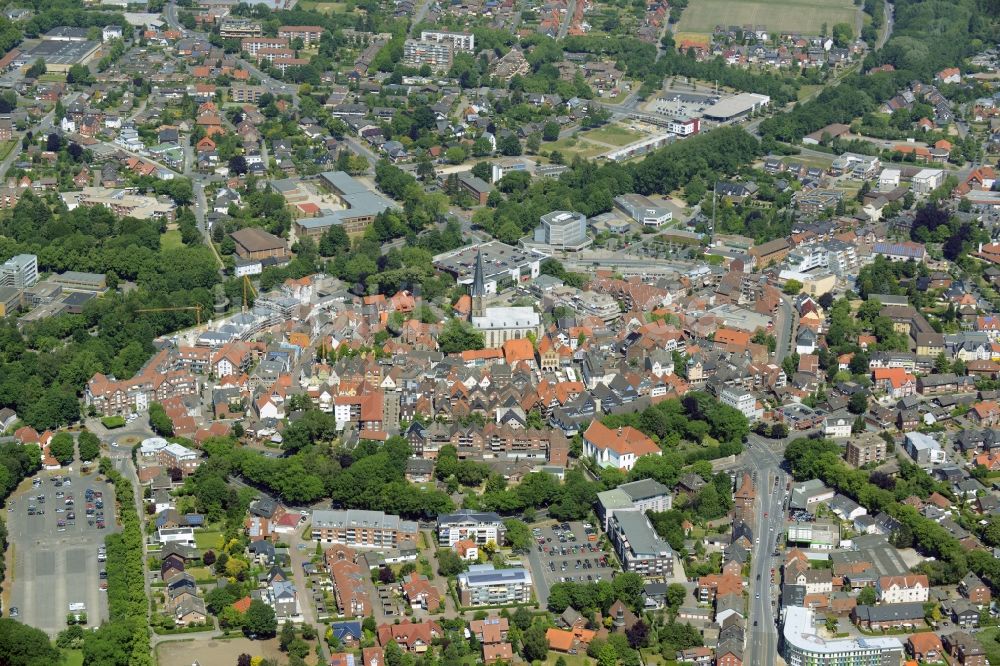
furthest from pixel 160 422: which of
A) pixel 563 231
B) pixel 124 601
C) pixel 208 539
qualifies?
pixel 563 231

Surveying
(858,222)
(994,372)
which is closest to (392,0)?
(858,222)

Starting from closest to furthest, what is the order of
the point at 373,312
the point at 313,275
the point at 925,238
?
1. the point at 373,312
2. the point at 313,275
3. the point at 925,238

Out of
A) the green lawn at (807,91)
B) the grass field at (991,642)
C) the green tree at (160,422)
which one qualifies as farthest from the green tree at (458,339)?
the green lawn at (807,91)

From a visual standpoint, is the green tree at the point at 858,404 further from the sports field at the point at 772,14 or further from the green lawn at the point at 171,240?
the sports field at the point at 772,14

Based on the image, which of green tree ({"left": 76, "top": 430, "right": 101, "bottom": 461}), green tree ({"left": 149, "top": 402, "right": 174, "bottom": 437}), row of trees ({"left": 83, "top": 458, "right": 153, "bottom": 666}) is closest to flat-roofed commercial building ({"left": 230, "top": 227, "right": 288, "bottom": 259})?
green tree ({"left": 149, "top": 402, "right": 174, "bottom": 437})

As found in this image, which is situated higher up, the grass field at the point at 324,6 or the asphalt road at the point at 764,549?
the asphalt road at the point at 764,549

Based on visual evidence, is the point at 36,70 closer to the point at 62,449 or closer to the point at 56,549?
the point at 62,449

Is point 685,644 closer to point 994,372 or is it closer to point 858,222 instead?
point 994,372
